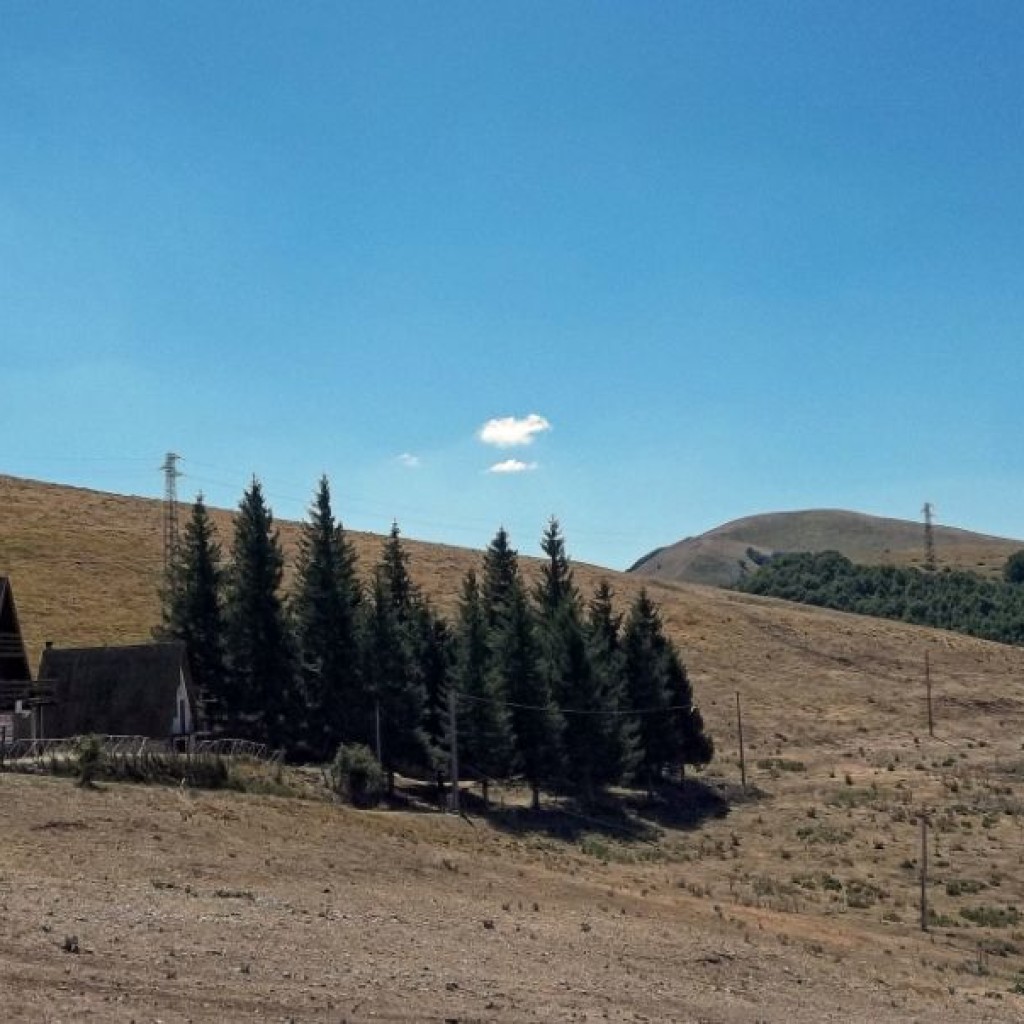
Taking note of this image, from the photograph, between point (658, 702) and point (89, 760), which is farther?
point (658, 702)

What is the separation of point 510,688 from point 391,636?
6894mm

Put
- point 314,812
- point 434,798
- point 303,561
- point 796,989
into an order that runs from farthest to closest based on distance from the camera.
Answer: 1. point 303,561
2. point 434,798
3. point 314,812
4. point 796,989

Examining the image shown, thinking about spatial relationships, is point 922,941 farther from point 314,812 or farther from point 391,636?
point 391,636

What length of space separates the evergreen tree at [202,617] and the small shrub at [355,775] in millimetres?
12677

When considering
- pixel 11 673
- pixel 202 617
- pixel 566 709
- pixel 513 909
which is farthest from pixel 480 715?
pixel 513 909

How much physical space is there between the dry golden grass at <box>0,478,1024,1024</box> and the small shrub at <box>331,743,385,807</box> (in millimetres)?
5270

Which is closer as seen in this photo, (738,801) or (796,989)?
(796,989)

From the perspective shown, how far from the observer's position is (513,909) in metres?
30.7

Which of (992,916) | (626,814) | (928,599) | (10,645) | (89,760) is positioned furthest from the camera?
(928,599)

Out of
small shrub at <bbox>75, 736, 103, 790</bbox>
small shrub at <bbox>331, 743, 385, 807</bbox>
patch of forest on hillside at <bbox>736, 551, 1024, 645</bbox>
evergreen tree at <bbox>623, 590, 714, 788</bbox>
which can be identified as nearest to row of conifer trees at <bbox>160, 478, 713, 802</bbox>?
evergreen tree at <bbox>623, 590, 714, 788</bbox>

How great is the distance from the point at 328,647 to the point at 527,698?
35.6 feet

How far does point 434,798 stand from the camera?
58750mm

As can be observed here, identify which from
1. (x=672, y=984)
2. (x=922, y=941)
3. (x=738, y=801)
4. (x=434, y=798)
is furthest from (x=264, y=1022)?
(x=738, y=801)

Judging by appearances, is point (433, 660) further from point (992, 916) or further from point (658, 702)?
point (992, 916)
